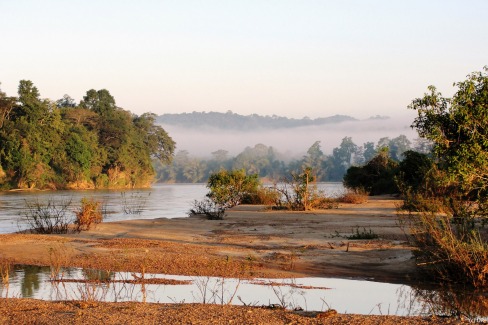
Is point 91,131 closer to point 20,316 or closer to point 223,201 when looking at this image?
point 223,201

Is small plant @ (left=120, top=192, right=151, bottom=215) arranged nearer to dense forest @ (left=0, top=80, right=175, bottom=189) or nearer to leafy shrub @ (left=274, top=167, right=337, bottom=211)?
leafy shrub @ (left=274, top=167, right=337, bottom=211)

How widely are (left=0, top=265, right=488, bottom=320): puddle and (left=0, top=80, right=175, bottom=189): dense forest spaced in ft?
238

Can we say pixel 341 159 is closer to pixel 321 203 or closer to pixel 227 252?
pixel 321 203

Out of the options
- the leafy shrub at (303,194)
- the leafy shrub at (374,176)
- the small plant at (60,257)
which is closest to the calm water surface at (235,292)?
the small plant at (60,257)

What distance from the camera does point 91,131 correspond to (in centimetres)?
10338

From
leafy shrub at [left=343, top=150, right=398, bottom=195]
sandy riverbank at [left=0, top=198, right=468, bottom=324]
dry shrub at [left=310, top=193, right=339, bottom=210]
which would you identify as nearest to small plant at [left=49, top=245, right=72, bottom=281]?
sandy riverbank at [left=0, top=198, right=468, bottom=324]

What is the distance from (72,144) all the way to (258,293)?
83033mm

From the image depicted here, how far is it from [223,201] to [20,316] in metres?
29.5

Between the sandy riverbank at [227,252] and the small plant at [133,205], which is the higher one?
the sandy riverbank at [227,252]

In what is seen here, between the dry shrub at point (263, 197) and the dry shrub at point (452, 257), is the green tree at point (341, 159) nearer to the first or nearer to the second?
the dry shrub at point (263, 197)

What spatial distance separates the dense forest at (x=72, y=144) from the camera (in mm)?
83062

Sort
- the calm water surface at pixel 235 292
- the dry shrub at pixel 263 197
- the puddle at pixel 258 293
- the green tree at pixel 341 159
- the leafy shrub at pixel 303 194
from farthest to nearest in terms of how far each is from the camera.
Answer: the green tree at pixel 341 159 → the dry shrub at pixel 263 197 → the leafy shrub at pixel 303 194 → the calm water surface at pixel 235 292 → the puddle at pixel 258 293

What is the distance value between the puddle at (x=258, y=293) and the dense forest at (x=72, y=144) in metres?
72.4

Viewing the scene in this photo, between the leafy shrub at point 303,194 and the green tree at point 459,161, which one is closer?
the green tree at point 459,161
